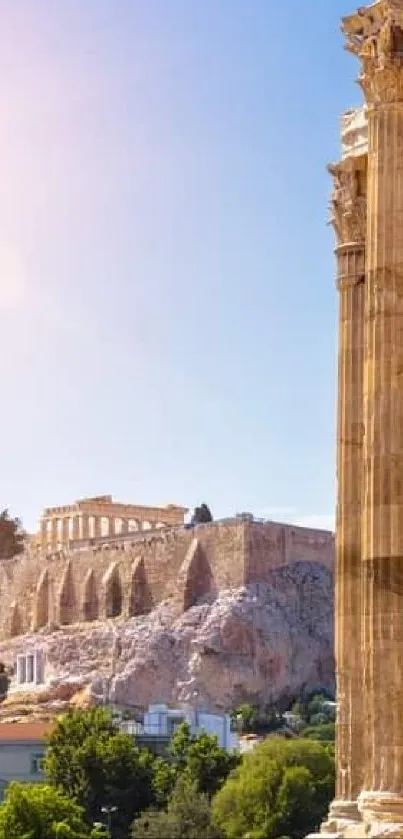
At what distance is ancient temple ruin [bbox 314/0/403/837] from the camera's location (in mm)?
13258

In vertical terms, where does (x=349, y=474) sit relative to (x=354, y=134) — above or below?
below

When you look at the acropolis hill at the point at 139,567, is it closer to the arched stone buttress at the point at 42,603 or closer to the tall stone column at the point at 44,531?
the arched stone buttress at the point at 42,603

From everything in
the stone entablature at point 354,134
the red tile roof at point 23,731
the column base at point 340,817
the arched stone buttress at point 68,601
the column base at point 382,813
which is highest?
the arched stone buttress at point 68,601

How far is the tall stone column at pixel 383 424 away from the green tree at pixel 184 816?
45.0ft

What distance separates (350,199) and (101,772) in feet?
126

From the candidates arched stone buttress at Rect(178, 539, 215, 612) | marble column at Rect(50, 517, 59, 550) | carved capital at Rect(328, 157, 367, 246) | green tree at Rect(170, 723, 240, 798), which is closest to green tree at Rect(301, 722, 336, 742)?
green tree at Rect(170, 723, 240, 798)

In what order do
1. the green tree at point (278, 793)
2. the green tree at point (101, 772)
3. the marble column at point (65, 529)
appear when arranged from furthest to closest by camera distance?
the marble column at point (65, 529), the green tree at point (101, 772), the green tree at point (278, 793)

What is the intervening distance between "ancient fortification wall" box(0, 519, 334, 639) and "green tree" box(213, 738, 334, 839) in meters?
44.8

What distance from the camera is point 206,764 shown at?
174 ft

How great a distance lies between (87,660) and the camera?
325 feet

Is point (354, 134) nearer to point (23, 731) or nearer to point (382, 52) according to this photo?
point (382, 52)

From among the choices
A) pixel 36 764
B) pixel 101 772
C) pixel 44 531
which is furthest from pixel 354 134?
pixel 44 531

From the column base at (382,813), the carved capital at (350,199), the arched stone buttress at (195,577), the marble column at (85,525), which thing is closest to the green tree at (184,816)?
the carved capital at (350,199)

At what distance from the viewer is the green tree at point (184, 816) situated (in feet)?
101
